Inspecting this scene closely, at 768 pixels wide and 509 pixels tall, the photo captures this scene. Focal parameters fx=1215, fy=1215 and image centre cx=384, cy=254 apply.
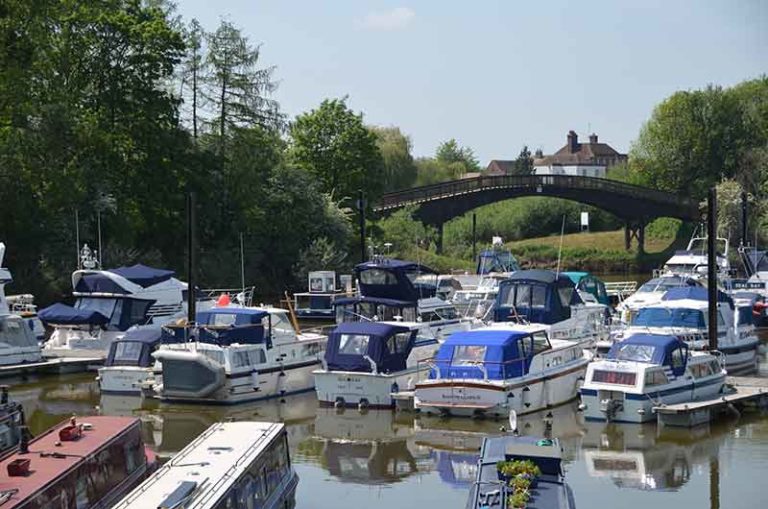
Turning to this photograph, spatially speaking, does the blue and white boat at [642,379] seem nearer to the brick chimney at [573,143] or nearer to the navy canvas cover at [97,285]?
the navy canvas cover at [97,285]

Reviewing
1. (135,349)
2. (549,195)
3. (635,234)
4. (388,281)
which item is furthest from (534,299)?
(635,234)

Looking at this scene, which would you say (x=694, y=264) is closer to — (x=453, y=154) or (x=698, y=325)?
(x=698, y=325)

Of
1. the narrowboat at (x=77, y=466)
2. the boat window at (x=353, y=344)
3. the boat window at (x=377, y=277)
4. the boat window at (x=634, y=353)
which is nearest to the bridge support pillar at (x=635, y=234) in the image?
the boat window at (x=377, y=277)

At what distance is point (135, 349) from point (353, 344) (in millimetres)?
7064

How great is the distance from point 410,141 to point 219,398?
8674 centimetres

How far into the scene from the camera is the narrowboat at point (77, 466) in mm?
16953

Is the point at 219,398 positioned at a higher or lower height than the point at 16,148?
lower

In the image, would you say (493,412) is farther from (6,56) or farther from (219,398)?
(6,56)

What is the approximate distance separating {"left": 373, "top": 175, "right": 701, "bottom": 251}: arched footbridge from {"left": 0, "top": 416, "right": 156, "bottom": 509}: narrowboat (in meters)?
66.3

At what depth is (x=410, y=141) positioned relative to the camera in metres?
118

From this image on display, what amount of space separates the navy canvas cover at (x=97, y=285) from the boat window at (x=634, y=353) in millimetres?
18328

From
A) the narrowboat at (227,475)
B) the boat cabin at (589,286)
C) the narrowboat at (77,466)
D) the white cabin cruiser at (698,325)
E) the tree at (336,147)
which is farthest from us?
the tree at (336,147)

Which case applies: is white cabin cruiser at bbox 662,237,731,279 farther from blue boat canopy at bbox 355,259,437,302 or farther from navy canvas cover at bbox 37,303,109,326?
navy canvas cover at bbox 37,303,109,326

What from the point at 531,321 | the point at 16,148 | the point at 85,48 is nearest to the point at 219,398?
the point at 531,321
